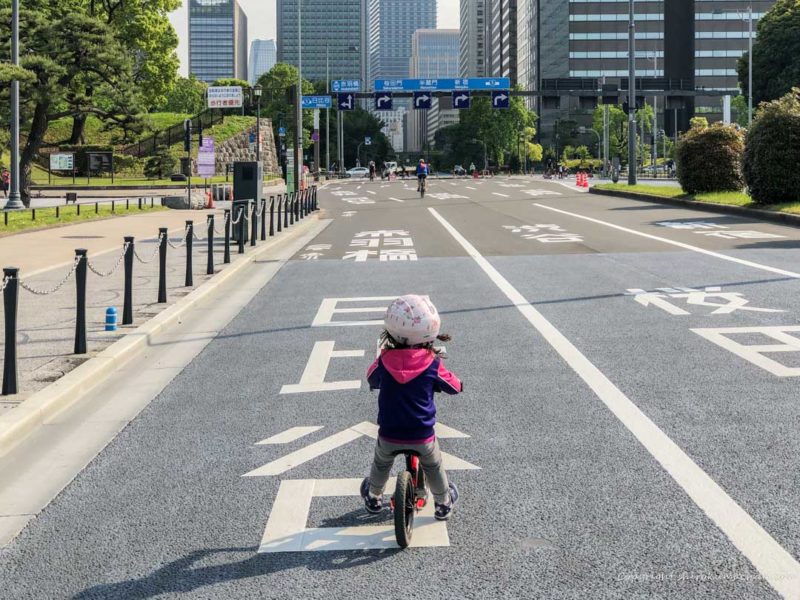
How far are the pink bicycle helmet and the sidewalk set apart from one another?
351 centimetres

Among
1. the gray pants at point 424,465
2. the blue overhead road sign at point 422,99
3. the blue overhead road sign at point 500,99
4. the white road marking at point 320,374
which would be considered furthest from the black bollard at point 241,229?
the blue overhead road sign at point 500,99

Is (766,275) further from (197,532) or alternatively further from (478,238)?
(197,532)

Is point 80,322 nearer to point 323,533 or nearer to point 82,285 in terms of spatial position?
point 82,285

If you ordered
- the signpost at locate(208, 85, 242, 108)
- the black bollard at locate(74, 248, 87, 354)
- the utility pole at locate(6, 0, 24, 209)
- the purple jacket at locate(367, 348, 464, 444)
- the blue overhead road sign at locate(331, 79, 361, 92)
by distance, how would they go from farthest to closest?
the blue overhead road sign at locate(331, 79, 361, 92) < the signpost at locate(208, 85, 242, 108) < the utility pole at locate(6, 0, 24, 209) < the black bollard at locate(74, 248, 87, 354) < the purple jacket at locate(367, 348, 464, 444)

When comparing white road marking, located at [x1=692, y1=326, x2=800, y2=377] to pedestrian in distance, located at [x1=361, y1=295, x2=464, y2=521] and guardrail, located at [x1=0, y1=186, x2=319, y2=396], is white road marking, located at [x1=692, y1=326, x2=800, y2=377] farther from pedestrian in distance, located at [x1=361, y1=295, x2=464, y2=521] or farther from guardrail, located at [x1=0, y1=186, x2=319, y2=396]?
guardrail, located at [x1=0, y1=186, x2=319, y2=396]

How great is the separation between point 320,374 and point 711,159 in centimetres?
2977

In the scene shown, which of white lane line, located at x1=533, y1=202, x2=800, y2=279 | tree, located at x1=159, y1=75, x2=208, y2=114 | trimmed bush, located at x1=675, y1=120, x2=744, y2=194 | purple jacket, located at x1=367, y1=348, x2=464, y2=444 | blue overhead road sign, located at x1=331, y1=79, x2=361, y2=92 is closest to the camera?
purple jacket, located at x1=367, y1=348, x2=464, y2=444

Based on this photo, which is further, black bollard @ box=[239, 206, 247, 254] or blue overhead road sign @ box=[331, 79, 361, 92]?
blue overhead road sign @ box=[331, 79, 361, 92]

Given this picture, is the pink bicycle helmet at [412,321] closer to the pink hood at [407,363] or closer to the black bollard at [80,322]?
the pink hood at [407,363]

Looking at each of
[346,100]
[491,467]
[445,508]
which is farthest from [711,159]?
[346,100]

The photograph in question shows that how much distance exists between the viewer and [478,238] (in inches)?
896

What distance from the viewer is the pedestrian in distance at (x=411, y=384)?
180 inches

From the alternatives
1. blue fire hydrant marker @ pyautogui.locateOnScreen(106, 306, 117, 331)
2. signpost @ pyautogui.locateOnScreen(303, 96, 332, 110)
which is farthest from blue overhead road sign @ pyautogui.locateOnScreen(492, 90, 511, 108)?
blue fire hydrant marker @ pyautogui.locateOnScreen(106, 306, 117, 331)

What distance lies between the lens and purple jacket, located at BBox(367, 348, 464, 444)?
462 cm
